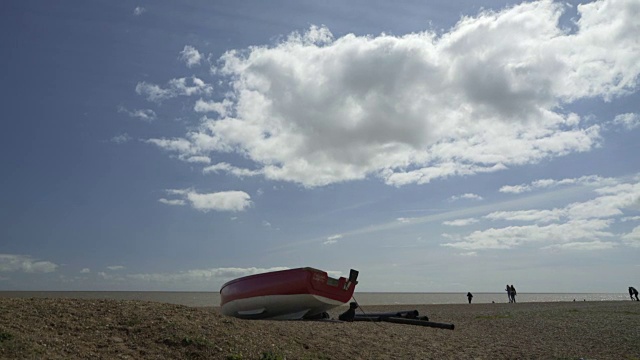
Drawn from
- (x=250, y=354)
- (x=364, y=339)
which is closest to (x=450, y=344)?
(x=364, y=339)

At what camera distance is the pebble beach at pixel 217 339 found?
10672 mm

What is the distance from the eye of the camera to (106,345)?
10.8 metres

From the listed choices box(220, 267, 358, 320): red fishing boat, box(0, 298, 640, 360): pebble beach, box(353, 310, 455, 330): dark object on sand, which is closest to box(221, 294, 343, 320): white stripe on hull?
box(220, 267, 358, 320): red fishing boat

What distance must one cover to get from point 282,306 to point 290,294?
0.86 meters

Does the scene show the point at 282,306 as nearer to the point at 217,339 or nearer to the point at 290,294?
Result: the point at 290,294

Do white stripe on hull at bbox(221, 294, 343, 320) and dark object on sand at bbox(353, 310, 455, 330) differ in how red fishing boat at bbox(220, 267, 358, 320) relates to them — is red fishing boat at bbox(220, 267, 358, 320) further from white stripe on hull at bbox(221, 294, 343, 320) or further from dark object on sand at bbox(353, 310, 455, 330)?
dark object on sand at bbox(353, 310, 455, 330)

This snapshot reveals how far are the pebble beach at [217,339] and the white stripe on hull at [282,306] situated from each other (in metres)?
3.27

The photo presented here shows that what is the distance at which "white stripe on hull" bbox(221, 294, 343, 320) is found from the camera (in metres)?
20.5

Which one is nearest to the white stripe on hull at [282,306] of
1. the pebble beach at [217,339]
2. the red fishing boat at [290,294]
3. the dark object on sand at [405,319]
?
the red fishing boat at [290,294]

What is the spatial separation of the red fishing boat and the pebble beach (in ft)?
10.5

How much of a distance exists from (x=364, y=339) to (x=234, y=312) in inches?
366

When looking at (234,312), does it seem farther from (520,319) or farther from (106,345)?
(520,319)

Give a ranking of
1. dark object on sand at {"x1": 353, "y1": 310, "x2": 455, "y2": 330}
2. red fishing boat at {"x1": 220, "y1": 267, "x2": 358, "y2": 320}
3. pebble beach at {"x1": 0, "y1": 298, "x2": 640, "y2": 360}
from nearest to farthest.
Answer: pebble beach at {"x1": 0, "y1": 298, "x2": 640, "y2": 360}, dark object on sand at {"x1": 353, "y1": 310, "x2": 455, "y2": 330}, red fishing boat at {"x1": 220, "y1": 267, "x2": 358, "y2": 320}

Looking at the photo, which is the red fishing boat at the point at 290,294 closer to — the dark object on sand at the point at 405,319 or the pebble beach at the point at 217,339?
the dark object on sand at the point at 405,319
